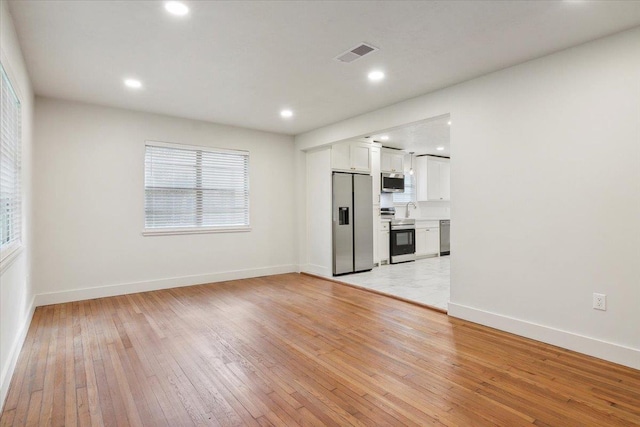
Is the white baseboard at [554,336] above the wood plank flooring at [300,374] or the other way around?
above

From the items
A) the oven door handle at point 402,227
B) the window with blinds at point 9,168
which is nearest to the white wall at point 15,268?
the window with blinds at point 9,168

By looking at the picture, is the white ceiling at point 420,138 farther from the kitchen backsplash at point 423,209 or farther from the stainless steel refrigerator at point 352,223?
the kitchen backsplash at point 423,209

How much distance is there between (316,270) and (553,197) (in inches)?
156

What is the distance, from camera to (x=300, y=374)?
7.98 feet

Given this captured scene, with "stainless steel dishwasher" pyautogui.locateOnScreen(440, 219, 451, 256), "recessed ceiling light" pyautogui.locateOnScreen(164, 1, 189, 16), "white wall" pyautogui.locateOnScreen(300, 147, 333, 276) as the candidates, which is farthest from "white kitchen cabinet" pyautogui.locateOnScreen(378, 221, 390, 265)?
"recessed ceiling light" pyautogui.locateOnScreen(164, 1, 189, 16)

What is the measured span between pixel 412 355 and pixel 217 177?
4.18 meters

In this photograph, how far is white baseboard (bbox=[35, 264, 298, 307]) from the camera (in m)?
4.27

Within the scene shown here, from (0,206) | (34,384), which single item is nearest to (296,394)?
(34,384)

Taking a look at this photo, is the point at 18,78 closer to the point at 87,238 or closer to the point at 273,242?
the point at 87,238

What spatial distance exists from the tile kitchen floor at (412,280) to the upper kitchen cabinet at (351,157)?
1.96 m

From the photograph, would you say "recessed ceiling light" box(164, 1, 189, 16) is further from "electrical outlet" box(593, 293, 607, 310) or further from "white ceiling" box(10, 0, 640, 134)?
"electrical outlet" box(593, 293, 607, 310)

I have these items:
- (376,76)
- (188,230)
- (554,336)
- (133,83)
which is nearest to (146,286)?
(188,230)

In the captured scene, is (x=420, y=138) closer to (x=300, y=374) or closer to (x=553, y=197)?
(x=553, y=197)

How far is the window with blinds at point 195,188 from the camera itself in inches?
197
